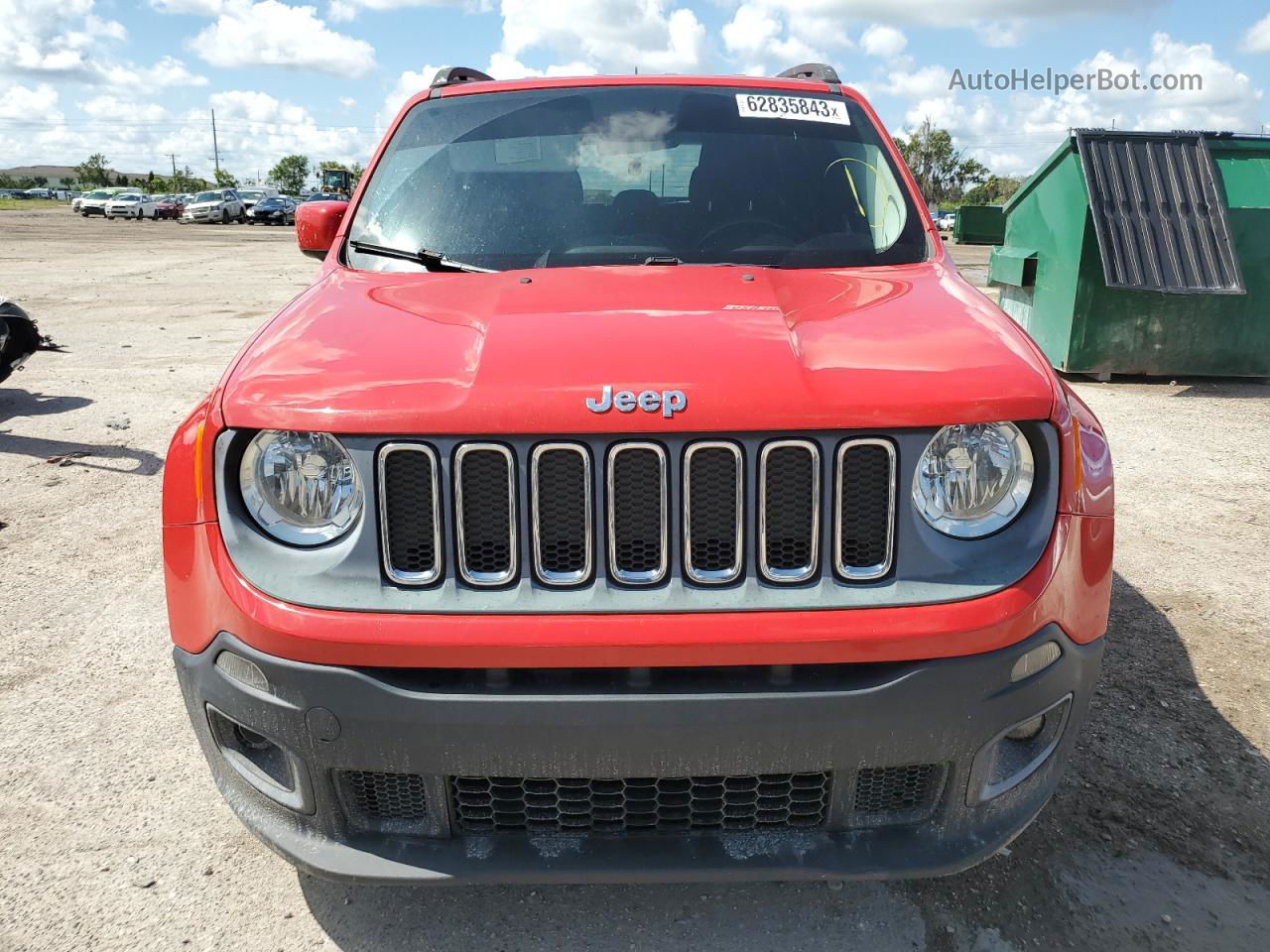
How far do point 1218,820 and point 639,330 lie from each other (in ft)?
6.77

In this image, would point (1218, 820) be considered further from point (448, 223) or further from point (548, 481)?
point (448, 223)

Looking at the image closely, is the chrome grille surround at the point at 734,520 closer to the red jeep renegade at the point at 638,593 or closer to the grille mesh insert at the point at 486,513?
the red jeep renegade at the point at 638,593

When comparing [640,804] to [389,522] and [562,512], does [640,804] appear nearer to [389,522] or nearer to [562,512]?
[562,512]

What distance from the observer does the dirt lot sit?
229cm

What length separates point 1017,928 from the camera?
2279 millimetres

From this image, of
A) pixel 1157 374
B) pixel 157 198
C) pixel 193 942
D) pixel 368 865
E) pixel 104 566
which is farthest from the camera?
pixel 157 198

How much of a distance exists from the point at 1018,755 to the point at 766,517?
0.72 m

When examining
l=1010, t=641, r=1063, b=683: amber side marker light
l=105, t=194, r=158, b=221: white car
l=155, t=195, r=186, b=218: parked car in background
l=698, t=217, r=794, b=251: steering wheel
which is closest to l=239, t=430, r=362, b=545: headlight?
l=1010, t=641, r=1063, b=683: amber side marker light

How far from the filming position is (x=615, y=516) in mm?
1871

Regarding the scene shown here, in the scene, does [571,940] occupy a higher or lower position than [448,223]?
lower

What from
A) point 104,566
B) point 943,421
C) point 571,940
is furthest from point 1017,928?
point 104,566

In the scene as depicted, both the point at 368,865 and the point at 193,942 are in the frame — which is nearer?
the point at 368,865

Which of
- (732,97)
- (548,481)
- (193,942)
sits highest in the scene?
(732,97)

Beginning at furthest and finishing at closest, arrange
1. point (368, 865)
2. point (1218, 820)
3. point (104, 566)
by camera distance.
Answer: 1. point (104, 566)
2. point (1218, 820)
3. point (368, 865)
